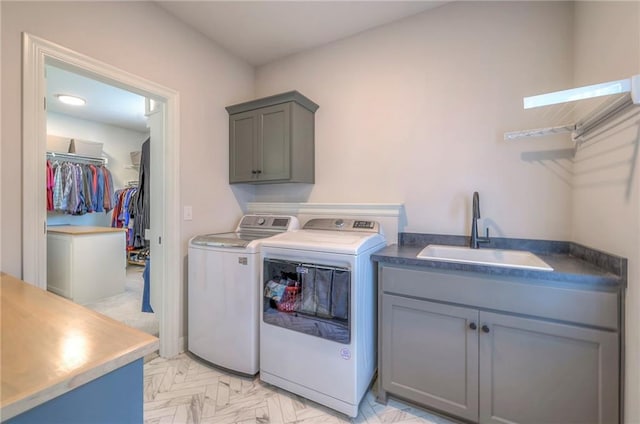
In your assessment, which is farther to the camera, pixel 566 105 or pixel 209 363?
pixel 209 363

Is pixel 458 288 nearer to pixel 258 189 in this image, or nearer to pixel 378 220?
pixel 378 220

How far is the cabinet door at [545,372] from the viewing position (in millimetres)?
1146

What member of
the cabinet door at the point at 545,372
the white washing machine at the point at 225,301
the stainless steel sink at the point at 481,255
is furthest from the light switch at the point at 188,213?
the cabinet door at the point at 545,372

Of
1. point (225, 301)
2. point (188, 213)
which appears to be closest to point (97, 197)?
point (188, 213)

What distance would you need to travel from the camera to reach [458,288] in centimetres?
142

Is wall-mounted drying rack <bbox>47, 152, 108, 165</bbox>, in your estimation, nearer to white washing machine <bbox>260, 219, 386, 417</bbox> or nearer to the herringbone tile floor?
the herringbone tile floor

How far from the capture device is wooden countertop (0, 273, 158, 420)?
49cm

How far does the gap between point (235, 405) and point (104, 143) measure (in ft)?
16.7

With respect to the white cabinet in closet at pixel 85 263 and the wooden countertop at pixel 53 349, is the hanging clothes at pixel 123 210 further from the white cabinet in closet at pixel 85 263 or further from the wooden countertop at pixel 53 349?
the wooden countertop at pixel 53 349

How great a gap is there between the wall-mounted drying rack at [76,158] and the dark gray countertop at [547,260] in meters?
4.85

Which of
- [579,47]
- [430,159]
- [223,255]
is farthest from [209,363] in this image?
[579,47]

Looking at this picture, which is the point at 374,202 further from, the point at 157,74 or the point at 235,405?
the point at 157,74

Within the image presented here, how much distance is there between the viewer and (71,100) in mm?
3592

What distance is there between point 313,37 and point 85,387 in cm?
267
